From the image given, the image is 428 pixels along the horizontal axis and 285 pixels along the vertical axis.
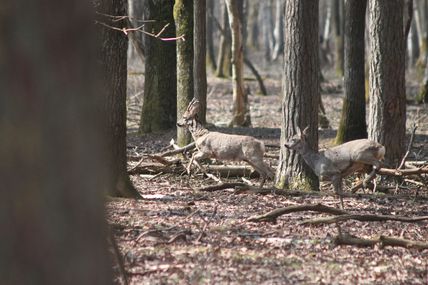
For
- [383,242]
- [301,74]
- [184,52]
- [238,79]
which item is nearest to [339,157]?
[301,74]

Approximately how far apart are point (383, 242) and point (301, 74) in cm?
385

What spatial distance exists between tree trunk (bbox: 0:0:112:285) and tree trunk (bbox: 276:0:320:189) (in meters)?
7.88

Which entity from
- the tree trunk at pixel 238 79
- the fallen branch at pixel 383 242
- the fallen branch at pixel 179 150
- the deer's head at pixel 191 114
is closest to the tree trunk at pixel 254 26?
the tree trunk at pixel 238 79

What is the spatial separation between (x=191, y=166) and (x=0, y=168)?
9.18m

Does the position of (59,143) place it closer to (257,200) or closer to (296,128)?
(257,200)

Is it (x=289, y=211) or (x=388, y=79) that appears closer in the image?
(x=289, y=211)

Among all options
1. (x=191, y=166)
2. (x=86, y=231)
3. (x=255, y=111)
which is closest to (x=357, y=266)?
(x=86, y=231)

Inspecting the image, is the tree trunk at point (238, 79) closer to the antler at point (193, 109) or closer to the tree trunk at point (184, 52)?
the tree trunk at point (184, 52)

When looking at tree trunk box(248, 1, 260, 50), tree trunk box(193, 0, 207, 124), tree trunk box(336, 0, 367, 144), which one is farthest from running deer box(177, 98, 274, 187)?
tree trunk box(248, 1, 260, 50)

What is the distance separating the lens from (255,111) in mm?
25578

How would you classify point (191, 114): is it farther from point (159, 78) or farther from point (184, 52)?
point (159, 78)

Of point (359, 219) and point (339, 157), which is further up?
point (339, 157)

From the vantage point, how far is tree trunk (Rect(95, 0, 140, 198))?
384 inches

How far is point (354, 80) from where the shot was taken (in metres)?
Result: 16.4
